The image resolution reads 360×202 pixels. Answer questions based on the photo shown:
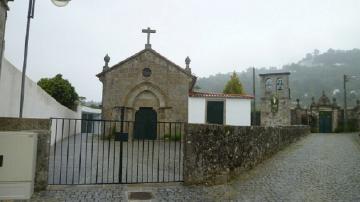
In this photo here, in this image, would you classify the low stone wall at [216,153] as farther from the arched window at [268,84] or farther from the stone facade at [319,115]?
the stone facade at [319,115]

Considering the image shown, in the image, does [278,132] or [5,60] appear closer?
[5,60]

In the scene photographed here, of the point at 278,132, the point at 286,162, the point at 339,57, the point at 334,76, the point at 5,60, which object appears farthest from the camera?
the point at 339,57

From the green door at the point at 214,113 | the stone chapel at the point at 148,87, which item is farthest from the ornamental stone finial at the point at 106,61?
the green door at the point at 214,113

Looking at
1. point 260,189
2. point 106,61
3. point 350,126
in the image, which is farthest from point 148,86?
point 350,126

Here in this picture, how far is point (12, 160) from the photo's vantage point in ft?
14.3

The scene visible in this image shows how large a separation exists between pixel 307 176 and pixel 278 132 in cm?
532

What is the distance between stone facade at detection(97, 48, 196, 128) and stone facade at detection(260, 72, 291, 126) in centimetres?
1220

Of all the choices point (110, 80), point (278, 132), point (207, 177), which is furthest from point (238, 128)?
point (110, 80)

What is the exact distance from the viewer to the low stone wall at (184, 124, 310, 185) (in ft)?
23.3

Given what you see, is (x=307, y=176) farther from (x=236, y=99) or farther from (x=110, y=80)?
(x=110, y=80)

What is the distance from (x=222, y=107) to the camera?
22.9 m

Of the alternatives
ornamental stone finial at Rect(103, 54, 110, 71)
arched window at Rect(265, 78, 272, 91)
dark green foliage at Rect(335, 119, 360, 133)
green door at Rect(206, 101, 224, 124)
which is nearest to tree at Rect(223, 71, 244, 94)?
arched window at Rect(265, 78, 272, 91)

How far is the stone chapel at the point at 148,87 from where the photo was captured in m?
22.1

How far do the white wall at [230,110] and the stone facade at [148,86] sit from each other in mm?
588
